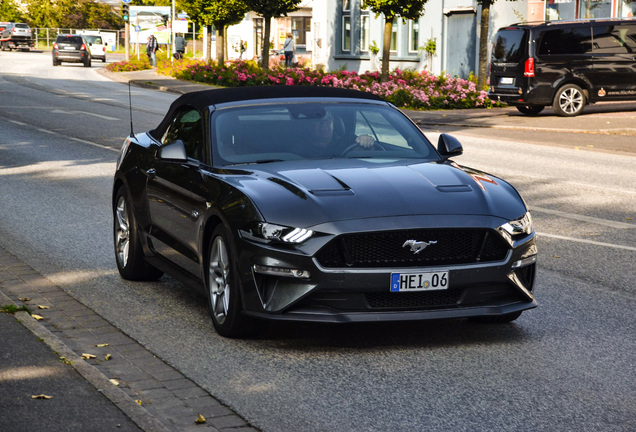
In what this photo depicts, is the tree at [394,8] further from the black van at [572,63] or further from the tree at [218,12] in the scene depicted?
the tree at [218,12]

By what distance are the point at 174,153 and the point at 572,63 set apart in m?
20.7

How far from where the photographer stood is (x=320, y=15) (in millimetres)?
49250

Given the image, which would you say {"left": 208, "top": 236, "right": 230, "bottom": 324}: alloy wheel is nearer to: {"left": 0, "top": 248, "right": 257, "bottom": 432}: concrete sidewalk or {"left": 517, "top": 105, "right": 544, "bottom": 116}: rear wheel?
{"left": 0, "top": 248, "right": 257, "bottom": 432}: concrete sidewalk

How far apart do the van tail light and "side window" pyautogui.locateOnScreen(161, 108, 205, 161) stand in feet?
63.1

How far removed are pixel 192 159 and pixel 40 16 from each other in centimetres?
11118

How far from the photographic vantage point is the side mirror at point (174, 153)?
6902mm

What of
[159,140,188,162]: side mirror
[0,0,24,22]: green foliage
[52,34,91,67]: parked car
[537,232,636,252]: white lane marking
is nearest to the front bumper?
[159,140,188,162]: side mirror

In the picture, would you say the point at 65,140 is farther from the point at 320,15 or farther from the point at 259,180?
the point at 320,15

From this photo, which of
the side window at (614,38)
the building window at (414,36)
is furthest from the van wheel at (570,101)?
the building window at (414,36)

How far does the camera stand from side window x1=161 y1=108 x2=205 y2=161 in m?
7.16

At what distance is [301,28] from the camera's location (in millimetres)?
77875

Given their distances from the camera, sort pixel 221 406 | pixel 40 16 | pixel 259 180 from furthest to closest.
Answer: pixel 40 16, pixel 259 180, pixel 221 406

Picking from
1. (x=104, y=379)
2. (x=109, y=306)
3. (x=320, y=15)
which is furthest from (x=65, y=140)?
(x=320, y=15)

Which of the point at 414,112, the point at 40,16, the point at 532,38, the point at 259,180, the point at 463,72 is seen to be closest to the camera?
the point at 259,180
